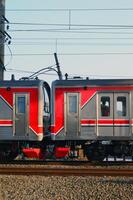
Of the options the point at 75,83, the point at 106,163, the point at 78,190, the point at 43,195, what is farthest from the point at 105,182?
the point at 75,83

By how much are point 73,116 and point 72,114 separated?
0.10m

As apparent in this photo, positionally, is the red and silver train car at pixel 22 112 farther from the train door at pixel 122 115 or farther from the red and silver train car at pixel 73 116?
the train door at pixel 122 115

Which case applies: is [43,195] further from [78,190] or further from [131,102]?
[131,102]

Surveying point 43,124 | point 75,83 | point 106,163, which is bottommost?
point 106,163

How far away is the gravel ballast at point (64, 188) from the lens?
37.5ft

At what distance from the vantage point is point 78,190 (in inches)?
484

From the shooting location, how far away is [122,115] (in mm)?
19906

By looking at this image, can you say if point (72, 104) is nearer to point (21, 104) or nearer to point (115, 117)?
point (115, 117)

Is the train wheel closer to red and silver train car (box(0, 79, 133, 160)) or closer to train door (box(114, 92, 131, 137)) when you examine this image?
red and silver train car (box(0, 79, 133, 160))

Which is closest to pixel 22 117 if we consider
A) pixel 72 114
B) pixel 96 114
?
pixel 72 114

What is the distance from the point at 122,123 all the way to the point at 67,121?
2309mm

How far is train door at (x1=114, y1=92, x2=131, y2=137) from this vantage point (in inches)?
782

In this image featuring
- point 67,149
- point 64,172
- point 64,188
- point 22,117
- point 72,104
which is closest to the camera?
point 64,188

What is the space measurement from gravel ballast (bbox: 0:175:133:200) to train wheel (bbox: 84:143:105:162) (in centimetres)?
516
